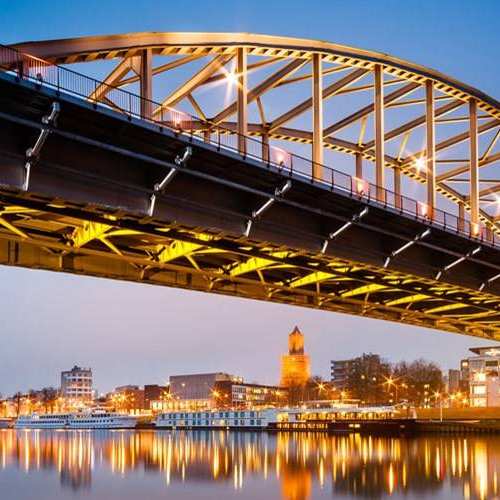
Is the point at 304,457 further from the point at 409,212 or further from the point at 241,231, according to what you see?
the point at 241,231

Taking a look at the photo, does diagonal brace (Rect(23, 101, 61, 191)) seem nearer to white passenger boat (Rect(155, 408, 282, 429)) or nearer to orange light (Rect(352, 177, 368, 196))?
orange light (Rect(352, 177, 368, 196))

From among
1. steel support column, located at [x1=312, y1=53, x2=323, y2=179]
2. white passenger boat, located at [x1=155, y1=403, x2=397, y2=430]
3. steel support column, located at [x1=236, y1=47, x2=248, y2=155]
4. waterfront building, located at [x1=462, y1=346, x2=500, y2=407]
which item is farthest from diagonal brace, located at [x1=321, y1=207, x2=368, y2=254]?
waterfront building, located at [x1=462, y1=346, x2=500, y2=407]

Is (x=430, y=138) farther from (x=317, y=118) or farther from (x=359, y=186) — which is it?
(x=359, y=186)

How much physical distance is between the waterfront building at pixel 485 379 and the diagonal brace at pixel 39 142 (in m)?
113

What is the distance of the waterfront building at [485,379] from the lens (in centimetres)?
12538

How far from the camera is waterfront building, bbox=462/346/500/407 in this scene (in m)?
125

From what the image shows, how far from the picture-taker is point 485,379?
12675 cm

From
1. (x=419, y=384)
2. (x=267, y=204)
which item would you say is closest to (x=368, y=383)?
(x=419, y=384)

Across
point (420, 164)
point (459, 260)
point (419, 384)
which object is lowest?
point (419, 384)

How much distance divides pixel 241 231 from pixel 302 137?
26.5m

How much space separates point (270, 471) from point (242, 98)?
27.0 metres

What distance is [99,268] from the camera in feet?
108

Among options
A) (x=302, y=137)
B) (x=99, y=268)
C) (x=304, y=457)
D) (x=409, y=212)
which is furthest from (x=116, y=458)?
(x=409, y=212)

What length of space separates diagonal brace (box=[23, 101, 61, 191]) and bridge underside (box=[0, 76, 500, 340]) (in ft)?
0.54
